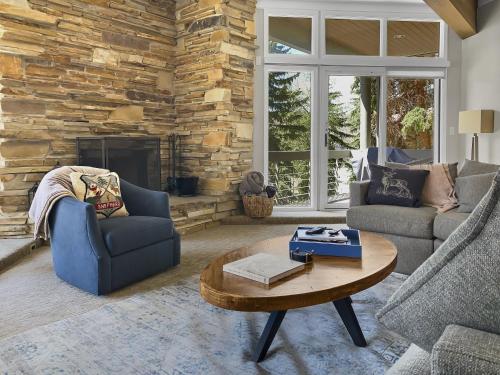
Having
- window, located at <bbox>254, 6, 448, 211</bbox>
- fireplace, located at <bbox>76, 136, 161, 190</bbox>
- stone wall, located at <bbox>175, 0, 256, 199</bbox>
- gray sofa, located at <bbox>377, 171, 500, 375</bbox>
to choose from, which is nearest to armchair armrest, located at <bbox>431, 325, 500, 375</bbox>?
gray sofa, located at <bbox>377, 171, 500, 375</bbox>

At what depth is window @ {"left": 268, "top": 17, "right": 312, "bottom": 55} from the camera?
19.2 feet

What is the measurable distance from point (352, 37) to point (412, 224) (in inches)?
143

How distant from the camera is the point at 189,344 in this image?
2.12 meters

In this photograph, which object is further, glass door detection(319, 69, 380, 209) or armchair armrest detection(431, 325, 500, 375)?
glass door detection(319, 69, 380, 209)

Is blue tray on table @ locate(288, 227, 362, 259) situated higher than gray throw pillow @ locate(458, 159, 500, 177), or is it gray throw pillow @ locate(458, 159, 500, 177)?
gray throw pillow @ locate(458, 159, 500, 177)

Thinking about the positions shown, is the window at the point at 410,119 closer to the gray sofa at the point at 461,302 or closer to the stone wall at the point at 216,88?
the stone wall at the point at 216,88

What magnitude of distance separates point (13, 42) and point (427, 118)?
5359mm

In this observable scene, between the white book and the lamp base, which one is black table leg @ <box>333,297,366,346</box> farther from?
the lamp base

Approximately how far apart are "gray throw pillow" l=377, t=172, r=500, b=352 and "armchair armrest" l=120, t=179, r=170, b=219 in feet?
9.14

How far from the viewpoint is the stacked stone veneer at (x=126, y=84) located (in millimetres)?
4066

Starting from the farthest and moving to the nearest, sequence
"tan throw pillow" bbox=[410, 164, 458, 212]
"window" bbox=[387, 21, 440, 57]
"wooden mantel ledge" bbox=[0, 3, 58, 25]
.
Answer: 1. "window" bbox=[387, 21, 440, 57]
2. "wooden mantel ledge" bbox=[0, 3, 58, 25]
3. "tan throw pillow" bbox=[410, 164, 458, 212]

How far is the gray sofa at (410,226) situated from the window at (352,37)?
3137mm

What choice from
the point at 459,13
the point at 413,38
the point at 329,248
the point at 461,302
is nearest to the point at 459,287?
the point at 461,302

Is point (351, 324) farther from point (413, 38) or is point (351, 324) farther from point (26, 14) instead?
point (413, 38)
